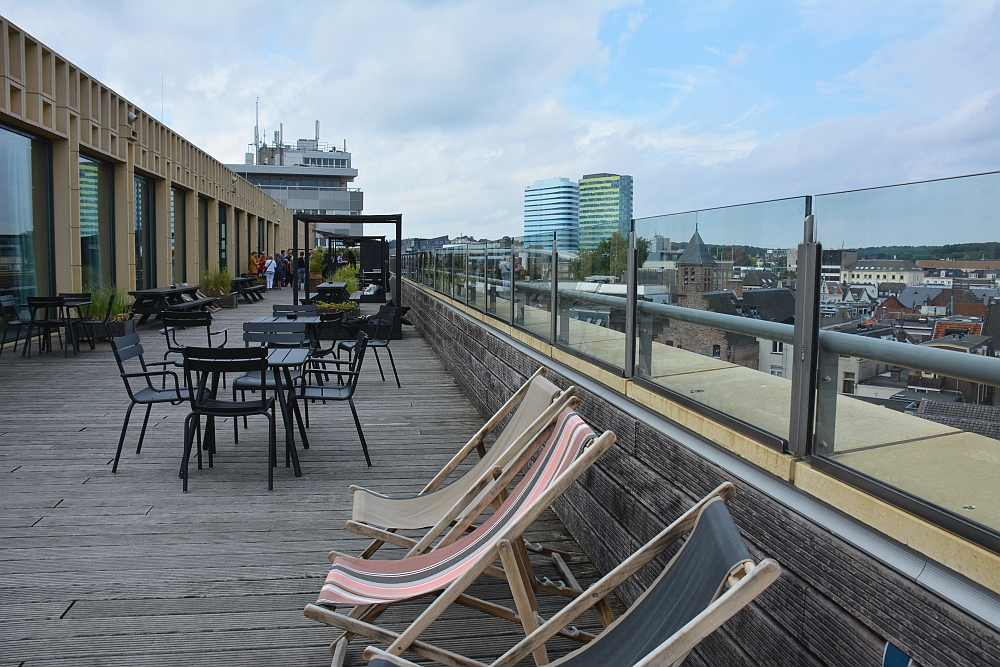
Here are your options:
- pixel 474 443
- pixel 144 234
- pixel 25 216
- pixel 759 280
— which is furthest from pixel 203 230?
pixel 759 280

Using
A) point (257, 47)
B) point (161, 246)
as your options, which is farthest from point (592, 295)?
point (161, 246)

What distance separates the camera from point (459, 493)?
3514 millimetres

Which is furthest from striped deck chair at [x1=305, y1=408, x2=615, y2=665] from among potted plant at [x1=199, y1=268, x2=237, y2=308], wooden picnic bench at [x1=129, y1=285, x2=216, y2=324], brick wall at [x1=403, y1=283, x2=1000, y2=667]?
potted plant at [x1=199, y1=268, x2=237, y2=308]

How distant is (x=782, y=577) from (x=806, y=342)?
2.04 feet

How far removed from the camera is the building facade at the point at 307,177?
68500mm

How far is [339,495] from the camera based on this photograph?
4668mm

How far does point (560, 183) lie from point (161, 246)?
12887 mm

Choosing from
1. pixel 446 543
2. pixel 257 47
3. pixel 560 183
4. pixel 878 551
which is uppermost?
pixel 257 47

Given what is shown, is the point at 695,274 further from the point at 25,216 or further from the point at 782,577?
the point at 25,216

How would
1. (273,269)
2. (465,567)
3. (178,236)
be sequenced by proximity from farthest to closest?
(273,269) < (178,236) < (465,567)

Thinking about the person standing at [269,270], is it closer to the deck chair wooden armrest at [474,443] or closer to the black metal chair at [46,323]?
the black metal chair at [46,323]

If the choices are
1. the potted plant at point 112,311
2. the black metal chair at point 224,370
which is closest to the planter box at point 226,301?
the potted plant at point 112,311

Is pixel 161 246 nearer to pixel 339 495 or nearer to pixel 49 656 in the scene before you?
pixel 339 495

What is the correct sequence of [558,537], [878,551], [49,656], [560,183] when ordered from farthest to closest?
[560,183], [558,537], [49,656], [878,551]
